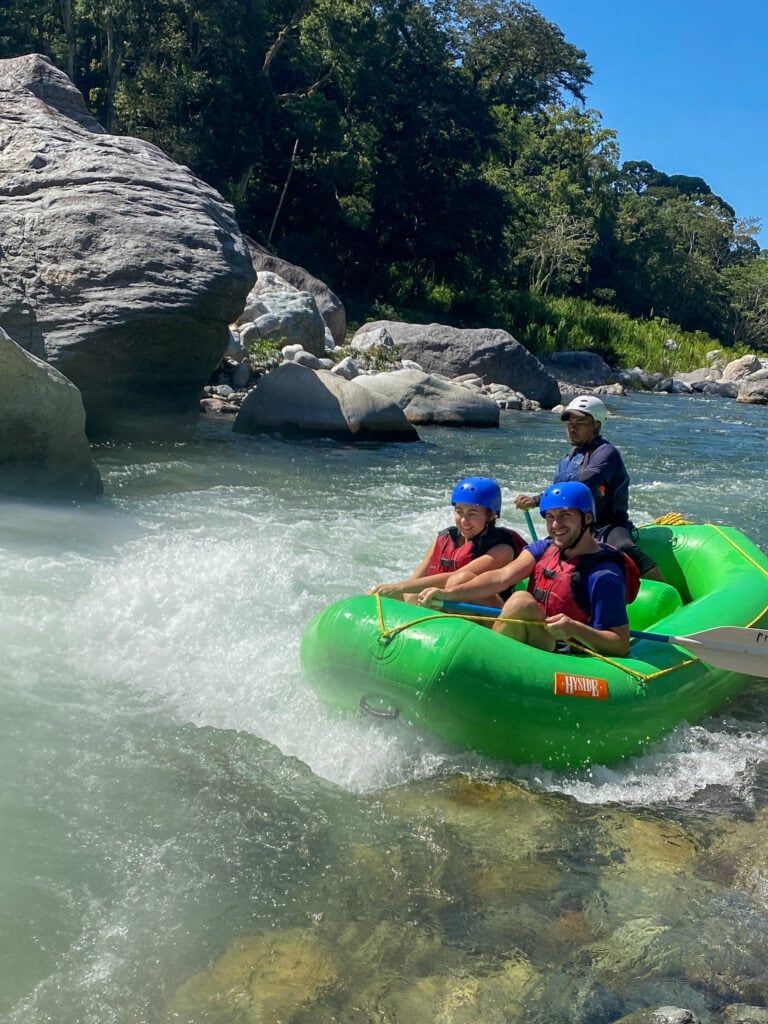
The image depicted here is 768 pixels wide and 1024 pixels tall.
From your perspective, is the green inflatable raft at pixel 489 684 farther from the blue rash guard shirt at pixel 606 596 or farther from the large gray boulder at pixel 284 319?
the large gray boulder at pixel 284 319

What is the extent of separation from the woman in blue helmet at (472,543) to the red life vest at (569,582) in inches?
10.5

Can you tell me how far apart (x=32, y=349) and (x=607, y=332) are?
25046mm

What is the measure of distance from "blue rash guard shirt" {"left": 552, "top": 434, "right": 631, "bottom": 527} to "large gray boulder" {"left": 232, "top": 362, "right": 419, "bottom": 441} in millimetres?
6870

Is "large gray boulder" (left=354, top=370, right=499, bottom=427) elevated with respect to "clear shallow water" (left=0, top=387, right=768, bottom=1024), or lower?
elevated

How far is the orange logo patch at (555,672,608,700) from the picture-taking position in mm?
4234

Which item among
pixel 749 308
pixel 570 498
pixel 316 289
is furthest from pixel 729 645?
pixel 749 308

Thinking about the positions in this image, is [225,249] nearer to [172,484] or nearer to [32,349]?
[32,349]

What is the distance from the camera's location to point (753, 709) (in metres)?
5.33

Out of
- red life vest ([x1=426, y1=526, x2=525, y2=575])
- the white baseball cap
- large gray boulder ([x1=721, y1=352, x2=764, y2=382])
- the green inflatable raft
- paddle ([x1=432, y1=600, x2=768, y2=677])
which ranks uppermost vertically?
large gray boulder ([x1=721, y1=352, x2=764, y2=382])

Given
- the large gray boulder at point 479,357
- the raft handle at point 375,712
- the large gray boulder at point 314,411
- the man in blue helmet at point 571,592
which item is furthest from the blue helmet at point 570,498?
the large gray boulder at point 479,357

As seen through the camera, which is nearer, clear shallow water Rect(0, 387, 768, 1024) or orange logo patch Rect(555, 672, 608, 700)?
clear shallow water Rect(0, 387, 768, 1024)

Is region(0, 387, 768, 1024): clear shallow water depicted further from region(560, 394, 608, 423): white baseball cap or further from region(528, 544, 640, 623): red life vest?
region(560, 394, 608, 423): white baseball cap

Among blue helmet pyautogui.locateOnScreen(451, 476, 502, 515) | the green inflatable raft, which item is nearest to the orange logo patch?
the green inflatable raft

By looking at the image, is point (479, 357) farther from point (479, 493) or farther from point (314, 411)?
point (479, 493)
